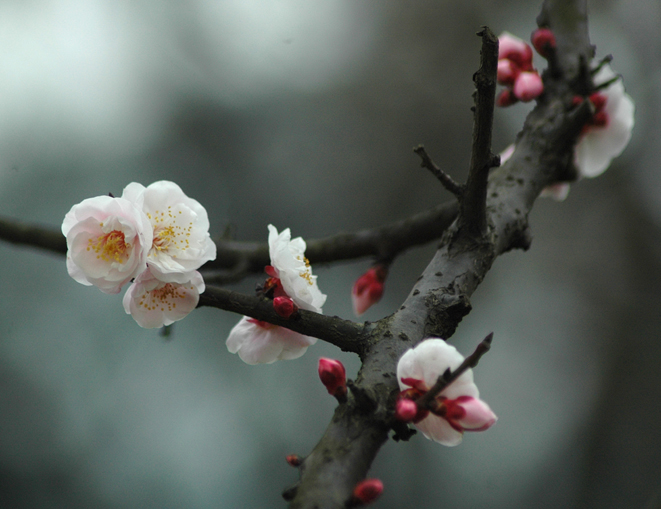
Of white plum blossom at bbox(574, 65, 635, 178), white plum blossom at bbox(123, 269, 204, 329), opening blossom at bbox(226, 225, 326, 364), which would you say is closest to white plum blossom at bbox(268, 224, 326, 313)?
opening blossom at bbox(226, 225, 326, 364)

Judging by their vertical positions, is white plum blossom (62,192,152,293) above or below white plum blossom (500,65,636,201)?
below

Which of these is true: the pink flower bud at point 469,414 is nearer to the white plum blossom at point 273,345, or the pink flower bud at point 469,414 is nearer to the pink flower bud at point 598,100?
the white plum blossom at point 273,345

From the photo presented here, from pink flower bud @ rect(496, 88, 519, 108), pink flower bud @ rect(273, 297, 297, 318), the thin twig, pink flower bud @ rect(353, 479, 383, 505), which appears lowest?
pink flower bud @ rect(353, 479, 383, 505)

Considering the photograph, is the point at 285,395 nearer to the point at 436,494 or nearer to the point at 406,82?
the point at 436,494

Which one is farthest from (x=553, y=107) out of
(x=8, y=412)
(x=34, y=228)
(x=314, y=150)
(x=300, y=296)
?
(x=8, y=412)

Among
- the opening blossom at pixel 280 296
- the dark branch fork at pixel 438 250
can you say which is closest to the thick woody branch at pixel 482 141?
the dark branch fork at pixel 438 250

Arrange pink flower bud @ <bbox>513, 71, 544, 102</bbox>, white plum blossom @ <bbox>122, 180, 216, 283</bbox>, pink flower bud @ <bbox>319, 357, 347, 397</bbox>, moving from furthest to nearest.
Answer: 1. pink flower bud @ <bbox>513, 71, 544, 102</bbox>
2. white plum blossom @ <bbox>122, 180, 216, 283</bbox>
3. pink flower bud @ <bbox>319, 357, 347, 397</bbox>

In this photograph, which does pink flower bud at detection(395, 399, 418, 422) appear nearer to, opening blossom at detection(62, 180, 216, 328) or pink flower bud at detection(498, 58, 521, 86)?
opening blossom at detection(62, 180, 216, 328)
